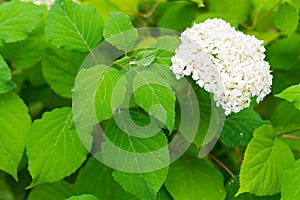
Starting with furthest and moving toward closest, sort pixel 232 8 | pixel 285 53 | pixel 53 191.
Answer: pixel 232 8
pixel 285 53
pixel 53 191

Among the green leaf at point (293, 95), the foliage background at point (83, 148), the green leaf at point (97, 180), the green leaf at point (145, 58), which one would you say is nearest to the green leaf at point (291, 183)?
the foliage background at point (83, 148)

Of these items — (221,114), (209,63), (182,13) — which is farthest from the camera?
(182,13)

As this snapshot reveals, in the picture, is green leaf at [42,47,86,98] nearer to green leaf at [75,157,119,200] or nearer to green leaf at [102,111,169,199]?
green leaf at [75,157,119,200]

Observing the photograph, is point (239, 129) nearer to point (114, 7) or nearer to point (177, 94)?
point (177, 94)

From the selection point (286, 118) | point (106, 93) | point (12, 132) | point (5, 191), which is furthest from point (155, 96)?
point (5, 191)

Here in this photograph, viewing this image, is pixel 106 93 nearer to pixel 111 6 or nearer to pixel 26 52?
pixel 26 52

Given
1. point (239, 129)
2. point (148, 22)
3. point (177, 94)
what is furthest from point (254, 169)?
point (148, 22)

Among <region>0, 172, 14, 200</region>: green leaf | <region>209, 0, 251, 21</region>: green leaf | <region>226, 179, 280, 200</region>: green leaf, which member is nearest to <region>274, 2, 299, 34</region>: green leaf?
<region>209, 0, 251, 21</region>: green leaf
